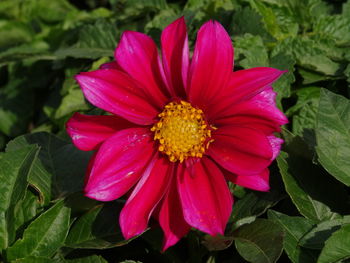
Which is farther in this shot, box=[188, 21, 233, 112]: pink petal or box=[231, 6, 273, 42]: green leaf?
box=[231, 6, 273, 42]: green leaf

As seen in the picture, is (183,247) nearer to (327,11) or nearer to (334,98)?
(334,98)

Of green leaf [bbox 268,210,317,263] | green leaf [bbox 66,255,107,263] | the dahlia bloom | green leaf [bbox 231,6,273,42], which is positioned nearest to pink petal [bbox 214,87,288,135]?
the dahlia bloom

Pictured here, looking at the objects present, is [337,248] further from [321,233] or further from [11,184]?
[11,184]

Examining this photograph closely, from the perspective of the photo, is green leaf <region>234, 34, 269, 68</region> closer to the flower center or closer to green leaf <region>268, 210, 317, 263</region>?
the flower center

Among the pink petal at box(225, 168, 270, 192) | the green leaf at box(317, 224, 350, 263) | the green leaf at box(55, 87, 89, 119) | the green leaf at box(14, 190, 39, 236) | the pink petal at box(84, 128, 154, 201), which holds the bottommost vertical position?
the green leaf at box(55, 87, 89, 119)

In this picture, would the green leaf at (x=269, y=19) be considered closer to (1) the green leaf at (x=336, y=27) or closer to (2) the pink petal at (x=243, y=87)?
(1) the green leaf at (x=336, y=27)

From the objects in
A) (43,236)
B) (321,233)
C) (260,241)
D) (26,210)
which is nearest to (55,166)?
(26,210)
